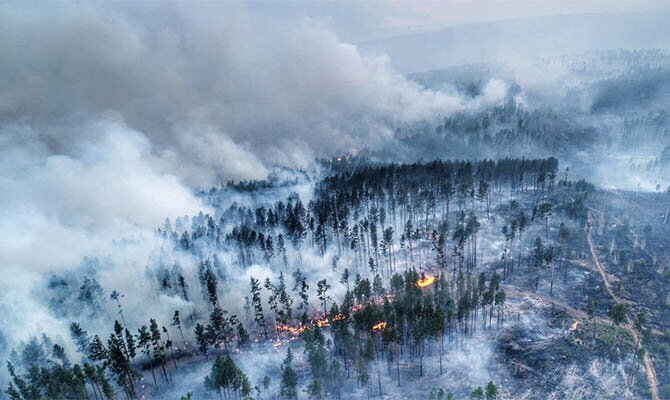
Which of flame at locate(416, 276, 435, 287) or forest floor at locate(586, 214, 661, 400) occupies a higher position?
flame at locate(416, 276, 435, 287)

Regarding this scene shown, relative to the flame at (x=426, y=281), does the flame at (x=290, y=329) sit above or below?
below

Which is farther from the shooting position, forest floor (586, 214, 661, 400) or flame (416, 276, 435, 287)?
flame (416, 276, 435, 287)

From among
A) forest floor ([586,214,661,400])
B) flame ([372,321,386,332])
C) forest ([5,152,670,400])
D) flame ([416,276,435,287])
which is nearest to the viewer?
forest floor ([586,214,661,400])

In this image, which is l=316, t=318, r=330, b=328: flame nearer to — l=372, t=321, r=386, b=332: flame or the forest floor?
l=372, t=321, r=386, b=332: flame

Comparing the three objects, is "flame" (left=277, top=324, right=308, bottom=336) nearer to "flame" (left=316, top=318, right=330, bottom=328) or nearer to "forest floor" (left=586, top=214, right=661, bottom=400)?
"flame" (left=316, top=318, right=330, bottom=328)

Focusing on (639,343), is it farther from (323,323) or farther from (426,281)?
(323,323)

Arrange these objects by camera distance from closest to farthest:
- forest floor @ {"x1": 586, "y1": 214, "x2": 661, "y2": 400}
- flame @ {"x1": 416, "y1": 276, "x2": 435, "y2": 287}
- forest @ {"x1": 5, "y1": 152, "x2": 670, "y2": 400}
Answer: forest floor @ {"x1": 586, "y1": 214, "x2": 661, "y2": 400} < forest @ {"x1": 5, "y1": 152, "x2": 670, "y2": 400} < flame @ {"x1": 416, "y1": 276, "x2": 435, "y2": 287}

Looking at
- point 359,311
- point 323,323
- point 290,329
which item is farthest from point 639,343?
point 290,329

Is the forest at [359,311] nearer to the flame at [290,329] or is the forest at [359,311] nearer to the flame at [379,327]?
the flame at [379,327]

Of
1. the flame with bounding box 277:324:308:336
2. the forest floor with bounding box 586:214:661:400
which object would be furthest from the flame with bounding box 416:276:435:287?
the forest floor with bounding box 586:214:661:400

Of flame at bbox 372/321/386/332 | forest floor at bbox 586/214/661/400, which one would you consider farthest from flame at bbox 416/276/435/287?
forest floor at bbox 586/214/661/400

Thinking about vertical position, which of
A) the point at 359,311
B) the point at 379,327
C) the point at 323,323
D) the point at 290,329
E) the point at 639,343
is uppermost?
the point at 359,311

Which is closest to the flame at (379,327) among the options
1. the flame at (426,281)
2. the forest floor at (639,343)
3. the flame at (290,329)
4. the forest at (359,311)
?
the forest at (359,311)
